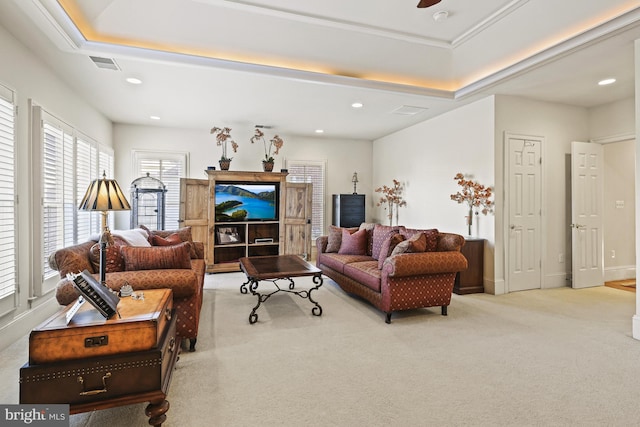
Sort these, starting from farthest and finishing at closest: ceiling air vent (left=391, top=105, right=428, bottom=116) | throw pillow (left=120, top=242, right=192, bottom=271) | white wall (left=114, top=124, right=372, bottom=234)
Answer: white wall (left=114, top=124, right=372, bottom=234)
ceiling air vent (left=391, top=105, right=428, bottom=116)
throw pillow (left=120, top=242, right=192, bottom=271)

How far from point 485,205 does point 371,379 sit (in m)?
3.41

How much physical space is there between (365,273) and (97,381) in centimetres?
279

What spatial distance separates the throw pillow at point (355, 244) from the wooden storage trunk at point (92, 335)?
3.38 metres

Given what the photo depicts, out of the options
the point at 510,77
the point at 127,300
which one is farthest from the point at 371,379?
the point at 510,77

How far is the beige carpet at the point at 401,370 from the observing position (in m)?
1.97

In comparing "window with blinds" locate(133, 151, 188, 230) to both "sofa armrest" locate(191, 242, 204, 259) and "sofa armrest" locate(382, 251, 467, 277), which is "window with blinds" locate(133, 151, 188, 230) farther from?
"sofa armrest" locate(382, 251, 467, 277)

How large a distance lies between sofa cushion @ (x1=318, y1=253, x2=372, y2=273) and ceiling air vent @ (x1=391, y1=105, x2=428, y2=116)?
2.40m

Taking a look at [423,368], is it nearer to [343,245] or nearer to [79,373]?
[79,373]

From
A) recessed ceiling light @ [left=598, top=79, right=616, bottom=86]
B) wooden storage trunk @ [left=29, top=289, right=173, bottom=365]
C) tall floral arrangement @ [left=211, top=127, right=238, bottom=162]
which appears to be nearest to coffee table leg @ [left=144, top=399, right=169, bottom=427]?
wooden storage trunk @ [left=29, top=289, right=173, bottom=365]

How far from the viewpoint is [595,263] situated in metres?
5.20

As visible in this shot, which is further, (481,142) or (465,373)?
(481,142)

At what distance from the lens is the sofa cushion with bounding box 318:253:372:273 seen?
460cm

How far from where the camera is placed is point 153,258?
2.75 m

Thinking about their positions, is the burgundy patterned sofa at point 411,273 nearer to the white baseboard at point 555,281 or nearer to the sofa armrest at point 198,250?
the sofa armrest at point 198,250
